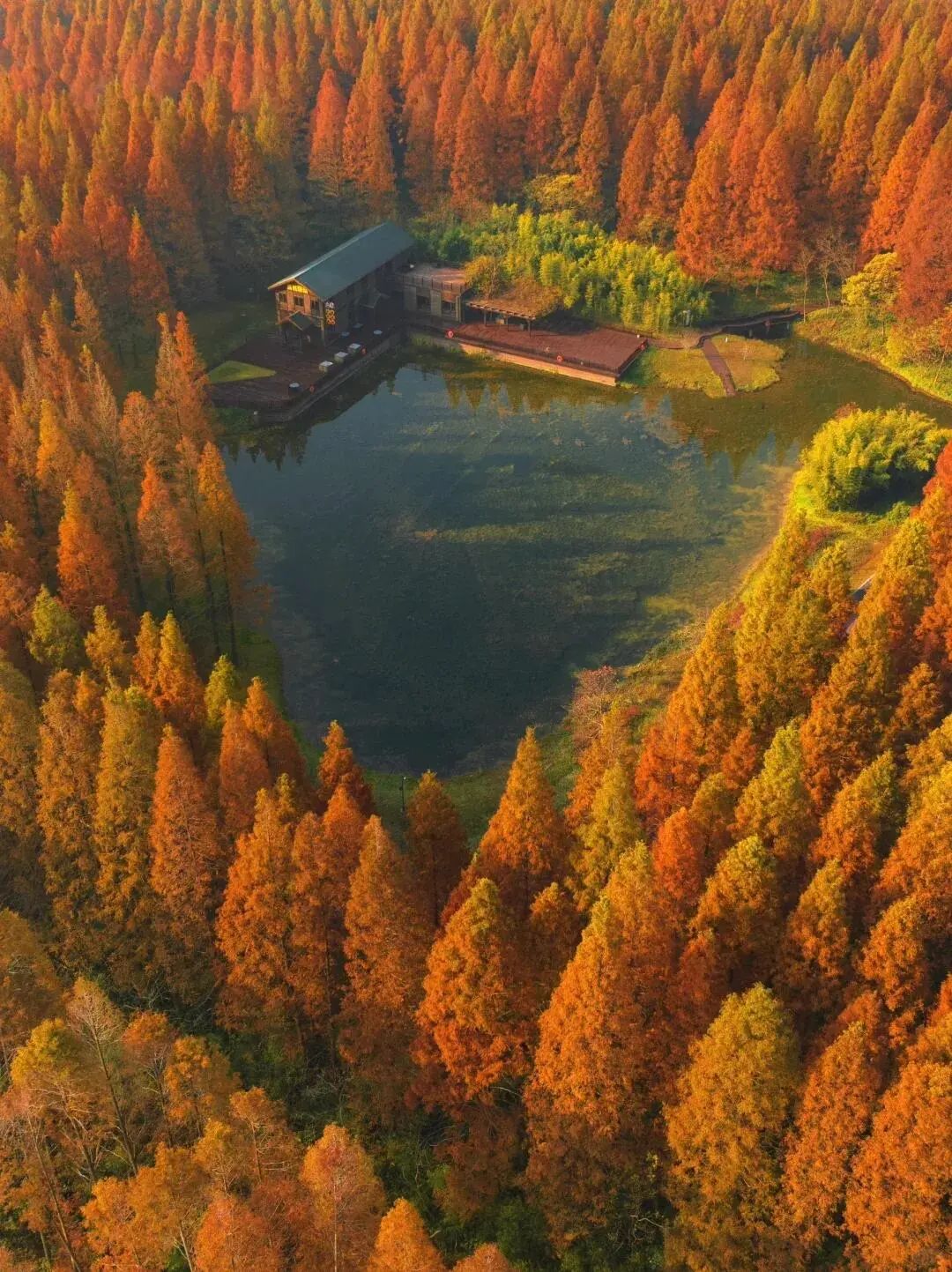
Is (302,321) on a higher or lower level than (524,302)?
lower

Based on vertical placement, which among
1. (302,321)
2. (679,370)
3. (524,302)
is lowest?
(679,370)

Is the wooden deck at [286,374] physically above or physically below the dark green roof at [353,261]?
below

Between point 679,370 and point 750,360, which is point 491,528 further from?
point 750,360

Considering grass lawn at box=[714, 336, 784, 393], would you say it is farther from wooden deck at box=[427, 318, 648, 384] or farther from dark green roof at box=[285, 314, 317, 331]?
dark green roof at box=[285, 314, 317, 331]

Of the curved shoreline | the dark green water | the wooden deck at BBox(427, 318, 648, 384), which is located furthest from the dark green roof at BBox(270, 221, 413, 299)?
the curved shoreline

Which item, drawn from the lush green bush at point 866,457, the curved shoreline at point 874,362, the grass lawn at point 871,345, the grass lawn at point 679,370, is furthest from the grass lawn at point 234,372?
the grass lawn at point 871,345

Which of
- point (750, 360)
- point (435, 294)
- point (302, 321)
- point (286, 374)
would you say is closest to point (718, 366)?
point (750, 360)

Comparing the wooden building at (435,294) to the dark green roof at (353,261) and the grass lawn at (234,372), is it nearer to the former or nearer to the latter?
the dark green roof at (353,261)
